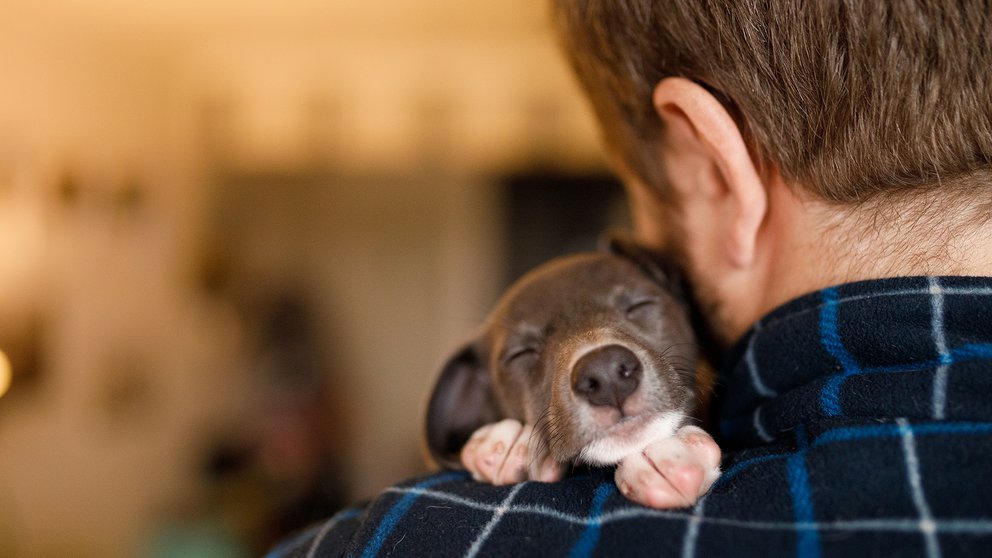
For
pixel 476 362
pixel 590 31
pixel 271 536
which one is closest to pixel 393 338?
pixel 271 536

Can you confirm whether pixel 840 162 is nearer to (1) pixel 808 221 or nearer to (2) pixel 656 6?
(1) pixel 808 221

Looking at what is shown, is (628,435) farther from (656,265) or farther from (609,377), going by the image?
(656,265)

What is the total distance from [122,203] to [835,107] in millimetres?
4949

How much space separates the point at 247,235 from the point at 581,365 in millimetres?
5608

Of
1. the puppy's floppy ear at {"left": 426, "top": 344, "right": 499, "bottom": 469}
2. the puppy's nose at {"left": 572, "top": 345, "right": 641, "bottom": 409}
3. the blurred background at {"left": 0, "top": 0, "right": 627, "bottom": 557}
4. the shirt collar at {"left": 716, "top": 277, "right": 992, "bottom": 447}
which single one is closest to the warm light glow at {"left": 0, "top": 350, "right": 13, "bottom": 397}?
the blurred background at {"left": 0, "top": 0, "right": 627, "bottom": 557}

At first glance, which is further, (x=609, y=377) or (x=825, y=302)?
(x=609, y=377)

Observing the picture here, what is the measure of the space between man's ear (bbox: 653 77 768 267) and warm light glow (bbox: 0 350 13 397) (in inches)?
136

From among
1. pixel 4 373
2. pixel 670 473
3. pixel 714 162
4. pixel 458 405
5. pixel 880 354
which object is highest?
pixel 714 162

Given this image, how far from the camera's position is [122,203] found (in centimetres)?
501

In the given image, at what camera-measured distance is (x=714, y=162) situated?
3.80 ft

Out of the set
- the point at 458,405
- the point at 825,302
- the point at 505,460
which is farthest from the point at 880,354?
the point at 458,405

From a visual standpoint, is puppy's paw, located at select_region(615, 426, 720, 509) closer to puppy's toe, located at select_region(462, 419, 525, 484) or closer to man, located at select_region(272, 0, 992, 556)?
man, located at select_region(272, 0, 992, 556)

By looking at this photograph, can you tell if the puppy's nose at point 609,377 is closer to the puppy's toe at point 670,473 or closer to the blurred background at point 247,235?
the puppy's toe at point 670,473

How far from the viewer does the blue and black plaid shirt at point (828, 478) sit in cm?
69
